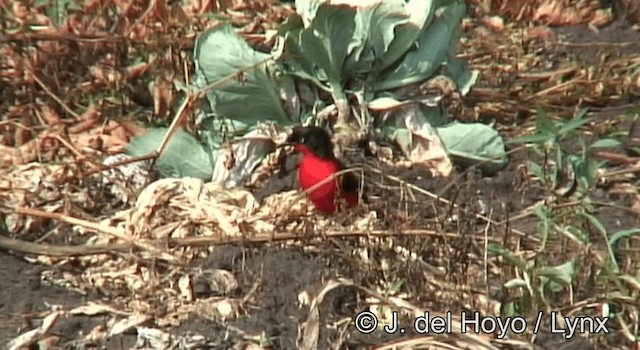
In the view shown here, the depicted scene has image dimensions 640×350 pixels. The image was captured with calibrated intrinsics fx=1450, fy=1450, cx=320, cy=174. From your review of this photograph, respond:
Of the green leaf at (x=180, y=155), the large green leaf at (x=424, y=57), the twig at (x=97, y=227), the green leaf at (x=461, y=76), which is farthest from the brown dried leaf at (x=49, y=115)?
the green leaf at (x=461, y=76)

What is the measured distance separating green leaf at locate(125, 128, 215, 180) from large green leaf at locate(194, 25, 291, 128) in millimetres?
133

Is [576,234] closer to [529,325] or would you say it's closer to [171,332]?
[529,325]

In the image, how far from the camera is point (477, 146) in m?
4.56

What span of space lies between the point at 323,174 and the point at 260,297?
598mm

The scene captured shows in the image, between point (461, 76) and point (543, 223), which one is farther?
point (461, 76)

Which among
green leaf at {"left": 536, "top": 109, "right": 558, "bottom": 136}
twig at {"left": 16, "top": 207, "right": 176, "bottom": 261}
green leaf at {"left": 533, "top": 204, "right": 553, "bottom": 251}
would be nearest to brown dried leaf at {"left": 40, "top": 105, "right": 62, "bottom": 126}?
twig at {"left": 16, "top": 207, "right": 176, "bottom": 261}

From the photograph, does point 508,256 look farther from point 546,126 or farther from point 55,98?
point 55,98

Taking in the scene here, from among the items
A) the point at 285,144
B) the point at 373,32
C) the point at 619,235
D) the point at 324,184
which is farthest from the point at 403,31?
the point at 619,235

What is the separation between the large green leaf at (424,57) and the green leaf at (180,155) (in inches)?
23.6

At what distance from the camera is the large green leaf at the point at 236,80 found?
4.56 m

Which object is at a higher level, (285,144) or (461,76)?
(461,76)

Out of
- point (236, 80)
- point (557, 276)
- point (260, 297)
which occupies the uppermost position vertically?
point (236, 80)

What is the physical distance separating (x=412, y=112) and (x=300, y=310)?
108cm

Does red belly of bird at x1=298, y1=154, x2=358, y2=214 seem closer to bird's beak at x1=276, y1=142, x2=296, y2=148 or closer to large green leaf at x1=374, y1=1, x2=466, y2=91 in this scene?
bird's beak at x1=276, y1=142, x2=296, y2=148
